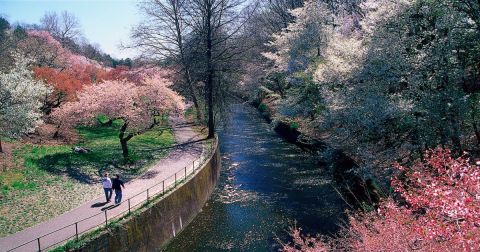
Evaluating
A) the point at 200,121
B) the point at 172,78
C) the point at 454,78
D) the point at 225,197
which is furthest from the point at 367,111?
the point at 172,78

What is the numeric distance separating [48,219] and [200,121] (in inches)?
975

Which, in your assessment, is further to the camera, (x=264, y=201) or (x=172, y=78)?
(x=172, y=78)

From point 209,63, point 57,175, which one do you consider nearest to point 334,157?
point 209,63

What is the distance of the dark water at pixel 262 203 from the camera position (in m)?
17.5

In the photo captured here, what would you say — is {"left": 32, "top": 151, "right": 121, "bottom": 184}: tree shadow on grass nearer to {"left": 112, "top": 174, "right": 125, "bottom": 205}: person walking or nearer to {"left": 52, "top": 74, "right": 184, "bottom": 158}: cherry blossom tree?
{"left": 52, "top": 74, "right": 184, "bottom": 158}: cherry blossom tree

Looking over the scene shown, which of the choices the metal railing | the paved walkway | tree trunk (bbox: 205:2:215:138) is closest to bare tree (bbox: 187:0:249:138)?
tree trunk (bbox: 205:2:215:138)

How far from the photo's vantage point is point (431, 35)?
18719 millimetres

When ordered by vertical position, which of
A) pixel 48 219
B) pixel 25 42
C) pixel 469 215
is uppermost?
pixel 25 42

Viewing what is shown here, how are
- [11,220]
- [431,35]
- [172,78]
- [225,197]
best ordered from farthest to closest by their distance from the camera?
[172,78]
[225,197]
[431,35]
[11,220]

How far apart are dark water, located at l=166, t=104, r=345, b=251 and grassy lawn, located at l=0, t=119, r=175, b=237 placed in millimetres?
5417

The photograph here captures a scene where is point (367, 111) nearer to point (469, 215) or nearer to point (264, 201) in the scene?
point (264, 201)

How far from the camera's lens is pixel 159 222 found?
17.0 meters

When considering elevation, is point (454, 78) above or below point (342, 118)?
above

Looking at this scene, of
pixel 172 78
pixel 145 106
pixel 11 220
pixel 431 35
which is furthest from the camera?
pixel 172 78
